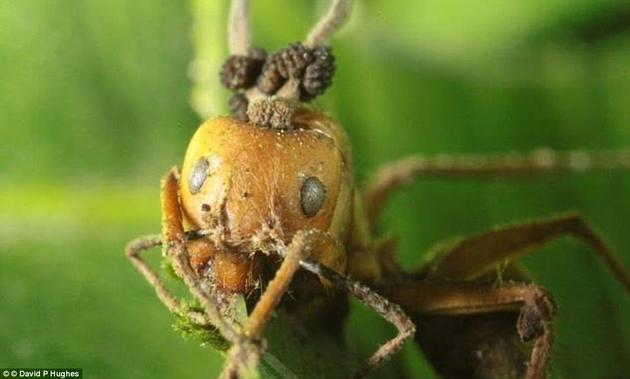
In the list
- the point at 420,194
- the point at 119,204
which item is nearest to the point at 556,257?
the point at 420,194

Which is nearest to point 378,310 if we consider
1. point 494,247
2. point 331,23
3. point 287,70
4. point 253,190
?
point 253,190

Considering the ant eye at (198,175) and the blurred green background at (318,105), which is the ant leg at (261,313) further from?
the blurred green background at (318,105)

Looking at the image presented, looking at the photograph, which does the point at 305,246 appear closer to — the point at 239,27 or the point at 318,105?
the point at 318,105

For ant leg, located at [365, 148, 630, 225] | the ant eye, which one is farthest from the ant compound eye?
ant leg, located at [365, 148, 630, 225]

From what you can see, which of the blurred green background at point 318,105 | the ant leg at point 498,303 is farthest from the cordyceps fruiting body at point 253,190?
the blurred green background at point 318,105

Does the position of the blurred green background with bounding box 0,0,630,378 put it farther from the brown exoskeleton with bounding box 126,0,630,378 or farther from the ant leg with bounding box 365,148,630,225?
the brown exoskeleton with bounding box 126,0,630,378

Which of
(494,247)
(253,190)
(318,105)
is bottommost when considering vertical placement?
(494,247)
